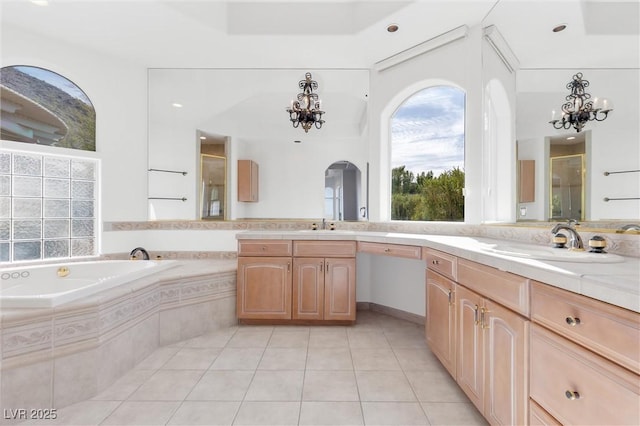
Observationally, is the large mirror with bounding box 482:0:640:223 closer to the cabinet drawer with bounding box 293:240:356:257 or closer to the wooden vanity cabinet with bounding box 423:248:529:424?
the wooden vanity cabinet with bounding box 423:248:529:424

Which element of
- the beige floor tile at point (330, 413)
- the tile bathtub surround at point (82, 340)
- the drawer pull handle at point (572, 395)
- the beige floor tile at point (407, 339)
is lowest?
the beige floor tile at point (407, 339)

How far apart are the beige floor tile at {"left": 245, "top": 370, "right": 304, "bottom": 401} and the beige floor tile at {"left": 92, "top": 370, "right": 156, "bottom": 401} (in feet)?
2.32

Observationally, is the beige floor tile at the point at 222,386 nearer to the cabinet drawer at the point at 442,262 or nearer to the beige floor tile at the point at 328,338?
the beige floor tile at the point at 328,338

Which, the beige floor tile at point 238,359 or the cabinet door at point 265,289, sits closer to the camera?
the beige floor tile at point 238,359

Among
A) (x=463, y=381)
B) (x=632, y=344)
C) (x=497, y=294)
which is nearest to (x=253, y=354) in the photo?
(x=463, y=381)

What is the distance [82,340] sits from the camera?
1.56 m

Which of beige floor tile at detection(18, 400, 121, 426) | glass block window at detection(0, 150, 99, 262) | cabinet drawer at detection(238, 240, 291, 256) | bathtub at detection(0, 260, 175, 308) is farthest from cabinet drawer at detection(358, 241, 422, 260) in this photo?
glass block window at detection(0, 150, 99, 262)

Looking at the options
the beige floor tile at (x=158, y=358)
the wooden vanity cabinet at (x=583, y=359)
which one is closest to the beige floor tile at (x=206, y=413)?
the beige floor tile at (x=158, y=358)

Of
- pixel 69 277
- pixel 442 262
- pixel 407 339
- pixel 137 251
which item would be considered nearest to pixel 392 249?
pixel 442 262

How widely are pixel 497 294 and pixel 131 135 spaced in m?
3.54

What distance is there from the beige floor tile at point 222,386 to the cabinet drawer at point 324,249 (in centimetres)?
106

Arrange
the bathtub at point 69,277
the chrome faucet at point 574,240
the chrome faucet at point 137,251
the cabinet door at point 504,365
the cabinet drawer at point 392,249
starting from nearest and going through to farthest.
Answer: the cabinet door at point 504,365 → the chrome faucet at point 574,240 → the bathtub at point 69,277 → the cabinet drawer at point 392,249 → the chrome faucet at point 137,251

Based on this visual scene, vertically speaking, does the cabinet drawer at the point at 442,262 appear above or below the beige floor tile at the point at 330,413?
above

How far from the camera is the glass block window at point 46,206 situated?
7.80 feet
